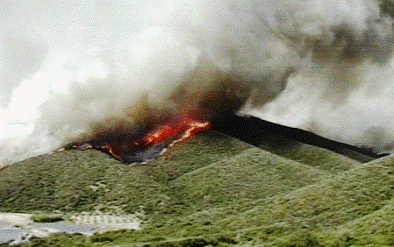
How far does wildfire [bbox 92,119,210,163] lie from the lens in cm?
16200

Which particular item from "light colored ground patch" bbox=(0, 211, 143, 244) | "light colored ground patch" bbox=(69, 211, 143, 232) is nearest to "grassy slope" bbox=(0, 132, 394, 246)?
"light colored ground patch" bbox=(69, 211, 143, 232)

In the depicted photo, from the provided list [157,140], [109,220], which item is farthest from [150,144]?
[109,220]

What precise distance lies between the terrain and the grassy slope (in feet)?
0.73

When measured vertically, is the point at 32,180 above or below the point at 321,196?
above

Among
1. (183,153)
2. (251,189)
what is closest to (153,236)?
(251,189)

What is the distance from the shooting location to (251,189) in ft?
396

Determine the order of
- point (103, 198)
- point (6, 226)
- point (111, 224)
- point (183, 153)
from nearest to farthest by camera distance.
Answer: point (6, 226)
point (111, 224)
point (103, 198)
point (183, 153)

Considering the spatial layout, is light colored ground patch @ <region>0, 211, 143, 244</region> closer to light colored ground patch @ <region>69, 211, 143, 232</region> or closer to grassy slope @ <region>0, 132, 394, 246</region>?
light colored ground patch @ <region>69, 211, 143, 232</region>

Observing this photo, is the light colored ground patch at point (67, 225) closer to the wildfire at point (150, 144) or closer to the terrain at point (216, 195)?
the terrain at point (216, 195)

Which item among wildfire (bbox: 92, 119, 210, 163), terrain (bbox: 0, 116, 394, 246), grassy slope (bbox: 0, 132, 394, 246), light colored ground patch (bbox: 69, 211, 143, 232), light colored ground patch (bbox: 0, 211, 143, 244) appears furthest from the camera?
wildfire (bbox: 92, 119, 210, 163)

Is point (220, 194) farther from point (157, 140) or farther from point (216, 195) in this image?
point (157, 140)

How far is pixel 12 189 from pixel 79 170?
21415 millimetres

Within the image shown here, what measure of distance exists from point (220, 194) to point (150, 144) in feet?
217

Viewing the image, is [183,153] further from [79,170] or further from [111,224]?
[111,224]
